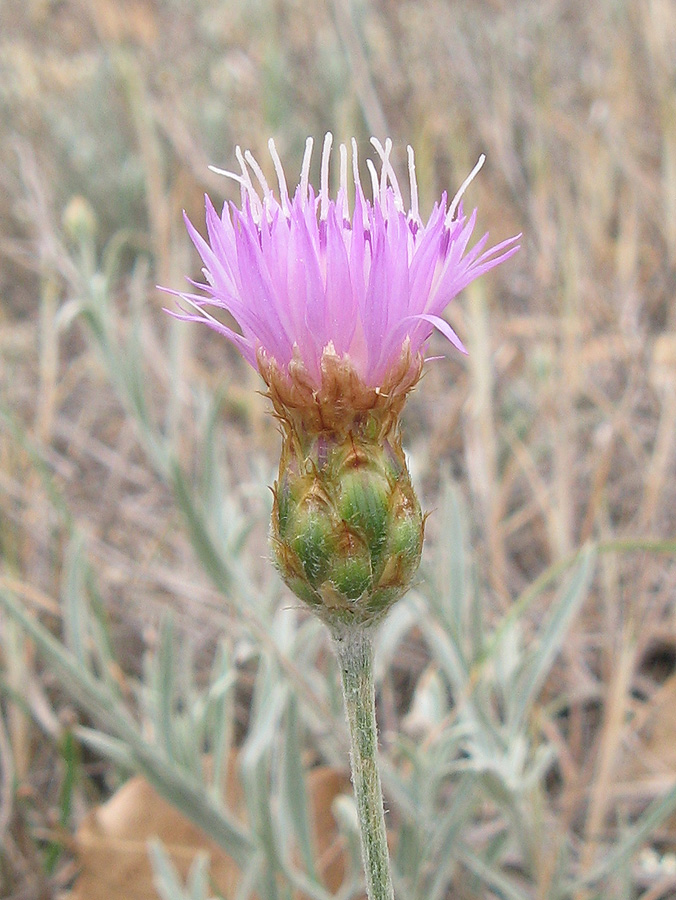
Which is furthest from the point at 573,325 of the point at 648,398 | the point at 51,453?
the point at 51,453

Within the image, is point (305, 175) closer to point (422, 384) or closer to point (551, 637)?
point (551, 637)

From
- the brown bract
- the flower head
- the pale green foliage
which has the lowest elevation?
the pale green foliage

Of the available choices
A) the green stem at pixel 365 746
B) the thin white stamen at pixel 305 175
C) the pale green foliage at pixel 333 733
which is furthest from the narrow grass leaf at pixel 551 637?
the thin white stamen at pixel 305 175

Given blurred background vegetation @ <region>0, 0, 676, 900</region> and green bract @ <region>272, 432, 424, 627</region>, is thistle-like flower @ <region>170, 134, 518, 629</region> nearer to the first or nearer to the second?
green bract @ <region>272, 432, 424, 627</region>

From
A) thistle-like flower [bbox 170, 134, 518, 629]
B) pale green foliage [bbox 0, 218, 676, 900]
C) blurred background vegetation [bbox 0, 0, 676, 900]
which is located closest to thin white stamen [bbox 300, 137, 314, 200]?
thistle-like flower [bbox 170, 134, 518, 629]

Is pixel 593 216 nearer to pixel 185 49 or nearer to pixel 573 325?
pixel 573 325

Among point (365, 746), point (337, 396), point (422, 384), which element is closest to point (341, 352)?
point (337, 396)
